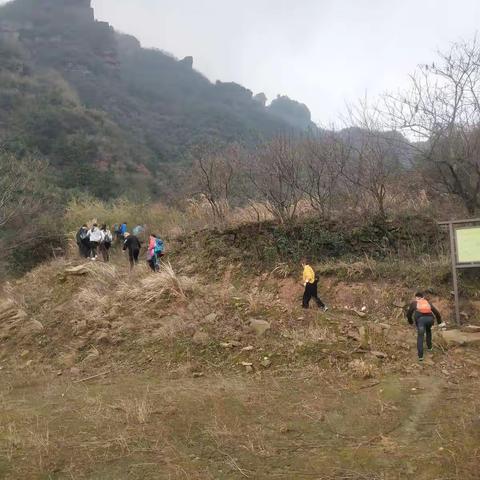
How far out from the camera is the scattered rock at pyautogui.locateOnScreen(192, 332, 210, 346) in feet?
28.4

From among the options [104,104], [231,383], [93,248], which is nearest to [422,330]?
[231,383]

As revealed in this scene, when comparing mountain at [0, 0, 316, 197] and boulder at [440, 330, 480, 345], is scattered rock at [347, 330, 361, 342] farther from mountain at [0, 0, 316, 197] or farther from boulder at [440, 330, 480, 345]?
mountain at [0, 0, 316, 197]

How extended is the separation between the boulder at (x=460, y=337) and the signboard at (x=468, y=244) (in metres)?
1.44

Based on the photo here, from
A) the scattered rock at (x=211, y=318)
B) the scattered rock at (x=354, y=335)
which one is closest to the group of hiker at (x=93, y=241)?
the scattered rock at (x=211, y=318)

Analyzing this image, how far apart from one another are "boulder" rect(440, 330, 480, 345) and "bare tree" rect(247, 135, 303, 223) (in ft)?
19.7

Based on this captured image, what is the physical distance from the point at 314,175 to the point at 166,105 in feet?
181

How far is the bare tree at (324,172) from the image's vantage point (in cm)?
1377

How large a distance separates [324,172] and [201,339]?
24.0 ft

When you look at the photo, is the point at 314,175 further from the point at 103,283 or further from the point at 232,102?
the point at 232,102

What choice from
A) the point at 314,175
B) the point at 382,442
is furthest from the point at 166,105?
the point at 382,442

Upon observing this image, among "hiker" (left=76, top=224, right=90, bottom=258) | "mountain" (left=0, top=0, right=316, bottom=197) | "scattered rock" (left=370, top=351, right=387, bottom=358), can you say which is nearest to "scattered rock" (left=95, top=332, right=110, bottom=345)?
"scattered rock" (left=370, top=351, right=387, bottom=358)

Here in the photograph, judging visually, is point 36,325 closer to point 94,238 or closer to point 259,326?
point 259,326

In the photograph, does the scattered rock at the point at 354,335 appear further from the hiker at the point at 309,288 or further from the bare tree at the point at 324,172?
the bare tree at the point at 324,172

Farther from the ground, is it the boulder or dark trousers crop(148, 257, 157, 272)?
Answer: dark trousers crop(148, 257, 157, 272)
